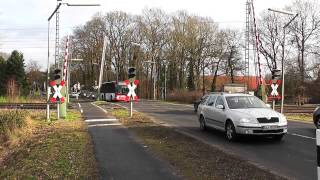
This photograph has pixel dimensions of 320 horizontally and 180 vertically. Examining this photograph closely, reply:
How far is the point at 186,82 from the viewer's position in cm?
8019

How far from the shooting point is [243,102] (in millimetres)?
15945

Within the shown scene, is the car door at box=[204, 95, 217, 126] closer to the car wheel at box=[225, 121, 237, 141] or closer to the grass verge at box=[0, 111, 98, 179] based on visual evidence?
the car wheel at box=[225, 121, 237, 141]

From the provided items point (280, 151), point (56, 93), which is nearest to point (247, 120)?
point (280, 151)

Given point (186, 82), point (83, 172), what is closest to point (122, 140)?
point (83, 172)

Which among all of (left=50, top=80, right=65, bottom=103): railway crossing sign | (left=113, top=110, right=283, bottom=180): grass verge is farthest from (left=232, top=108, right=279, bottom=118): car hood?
(left=50, top=80, right=65, bottom=103): railway crossing sign

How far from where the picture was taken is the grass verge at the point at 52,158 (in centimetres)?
952

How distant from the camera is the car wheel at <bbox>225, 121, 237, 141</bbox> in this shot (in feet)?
48.6

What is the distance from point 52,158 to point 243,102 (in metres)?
6.95

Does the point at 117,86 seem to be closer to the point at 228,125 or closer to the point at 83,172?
the point at 228,125

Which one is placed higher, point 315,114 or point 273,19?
point 273,19

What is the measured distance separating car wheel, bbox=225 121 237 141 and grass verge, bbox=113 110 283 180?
3.49 feet

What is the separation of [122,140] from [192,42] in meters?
59.6

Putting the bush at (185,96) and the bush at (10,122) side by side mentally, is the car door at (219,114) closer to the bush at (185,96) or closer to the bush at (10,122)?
the bush at (10,122)

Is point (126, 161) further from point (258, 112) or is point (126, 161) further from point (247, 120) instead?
point (258, 112)
